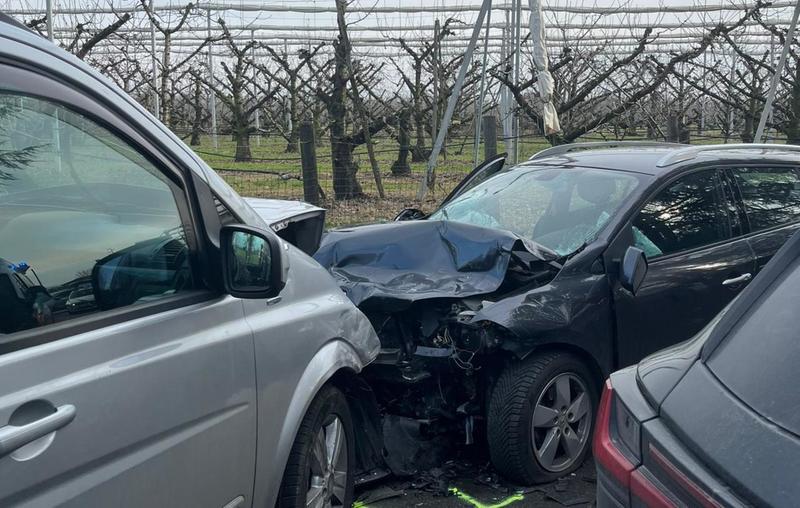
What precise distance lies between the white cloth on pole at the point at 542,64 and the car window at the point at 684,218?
191 inches

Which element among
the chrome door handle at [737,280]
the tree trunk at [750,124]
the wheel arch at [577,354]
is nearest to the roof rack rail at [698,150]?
the chrome door handle at [737,280]

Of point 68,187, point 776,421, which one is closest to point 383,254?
point 68,187

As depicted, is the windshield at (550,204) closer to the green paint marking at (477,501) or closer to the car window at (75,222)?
the green paint marking at (477,501)

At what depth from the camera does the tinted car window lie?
1.73 m

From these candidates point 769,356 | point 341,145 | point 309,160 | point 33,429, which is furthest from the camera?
point 341,145

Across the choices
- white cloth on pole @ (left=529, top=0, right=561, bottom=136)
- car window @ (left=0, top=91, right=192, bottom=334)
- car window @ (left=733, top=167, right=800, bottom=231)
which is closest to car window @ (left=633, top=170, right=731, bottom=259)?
car window @ (left=733, top=167, right=800, bottom=231)

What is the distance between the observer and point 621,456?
1970 millimetres

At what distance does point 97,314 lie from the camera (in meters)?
2.13

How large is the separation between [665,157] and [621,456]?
3.29m

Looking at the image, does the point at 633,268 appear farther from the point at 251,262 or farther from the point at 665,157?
the point at 251,262

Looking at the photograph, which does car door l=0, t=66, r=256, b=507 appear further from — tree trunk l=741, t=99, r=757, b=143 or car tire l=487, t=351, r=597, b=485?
tree trunk l=741, t=99, r=757, b=143

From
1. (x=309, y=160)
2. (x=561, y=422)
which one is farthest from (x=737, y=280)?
(x=309, y=160)

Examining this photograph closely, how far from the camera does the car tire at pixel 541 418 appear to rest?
12.9 ft

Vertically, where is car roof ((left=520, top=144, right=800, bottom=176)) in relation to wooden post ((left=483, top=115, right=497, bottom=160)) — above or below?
below
